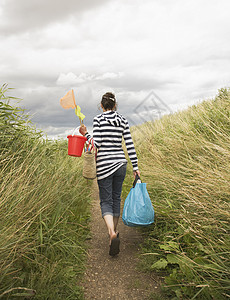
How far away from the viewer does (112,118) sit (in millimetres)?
3205

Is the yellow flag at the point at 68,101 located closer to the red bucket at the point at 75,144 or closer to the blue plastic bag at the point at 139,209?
the red bucket at the point at 75,144

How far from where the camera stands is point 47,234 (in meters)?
2.79

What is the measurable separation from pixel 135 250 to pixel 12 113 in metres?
2.91

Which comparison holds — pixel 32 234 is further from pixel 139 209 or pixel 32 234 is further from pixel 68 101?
pixel 68 101

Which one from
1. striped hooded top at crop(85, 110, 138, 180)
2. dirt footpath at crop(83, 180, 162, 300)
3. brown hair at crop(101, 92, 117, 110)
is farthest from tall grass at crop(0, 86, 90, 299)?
brown hair at crop(101, 92, 117, 110)

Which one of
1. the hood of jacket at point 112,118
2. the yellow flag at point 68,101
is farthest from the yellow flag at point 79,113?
the hood of jacket at point 112,118

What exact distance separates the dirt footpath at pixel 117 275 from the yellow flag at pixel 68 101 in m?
2.01

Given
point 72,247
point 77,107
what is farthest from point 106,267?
point 77,107

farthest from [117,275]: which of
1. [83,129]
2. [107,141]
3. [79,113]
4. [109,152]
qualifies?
[79,113]

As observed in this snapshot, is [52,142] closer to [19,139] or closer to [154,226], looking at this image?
[19,139]

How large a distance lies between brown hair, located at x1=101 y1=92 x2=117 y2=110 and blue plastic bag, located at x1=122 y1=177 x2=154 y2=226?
3.87 ft

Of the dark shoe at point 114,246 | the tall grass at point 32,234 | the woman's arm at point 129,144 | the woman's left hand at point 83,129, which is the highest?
the woman's left hand at point 83,129

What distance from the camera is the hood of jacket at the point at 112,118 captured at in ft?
→ 10.5

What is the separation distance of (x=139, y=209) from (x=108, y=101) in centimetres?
153
